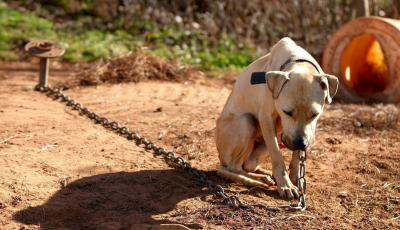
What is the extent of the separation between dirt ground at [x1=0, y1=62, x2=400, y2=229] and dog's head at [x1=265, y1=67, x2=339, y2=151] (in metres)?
0.70

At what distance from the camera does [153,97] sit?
812 centimetres

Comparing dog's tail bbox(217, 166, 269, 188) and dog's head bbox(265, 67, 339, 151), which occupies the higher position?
dog's head bbox(265, 67, 339, 151)

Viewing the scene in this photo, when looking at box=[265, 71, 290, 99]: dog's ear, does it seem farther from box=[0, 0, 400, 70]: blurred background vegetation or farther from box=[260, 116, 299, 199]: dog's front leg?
box=[0, 0, 400, 70]: blurred background vegetation

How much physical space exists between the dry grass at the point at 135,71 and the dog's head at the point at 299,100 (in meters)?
4.89

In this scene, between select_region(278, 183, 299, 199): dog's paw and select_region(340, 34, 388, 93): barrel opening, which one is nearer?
Result: select_region(278, 183, 299, 199): dog's paw

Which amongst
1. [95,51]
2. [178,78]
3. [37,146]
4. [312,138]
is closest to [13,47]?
[95,51]

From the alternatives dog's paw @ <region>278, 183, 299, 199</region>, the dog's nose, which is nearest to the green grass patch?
dog's paw @ <region>278, 183, 299, 199</region>

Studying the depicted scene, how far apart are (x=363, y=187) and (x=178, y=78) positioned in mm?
4885

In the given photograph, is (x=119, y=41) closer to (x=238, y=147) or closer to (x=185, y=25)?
(x=185, y=25)

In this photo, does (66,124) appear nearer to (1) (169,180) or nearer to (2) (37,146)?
(2) (37,146)

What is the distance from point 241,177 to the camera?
5090mm

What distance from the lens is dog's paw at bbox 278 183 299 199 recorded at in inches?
188

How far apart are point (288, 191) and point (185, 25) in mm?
8917

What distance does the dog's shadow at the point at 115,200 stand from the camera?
13.5 feet
